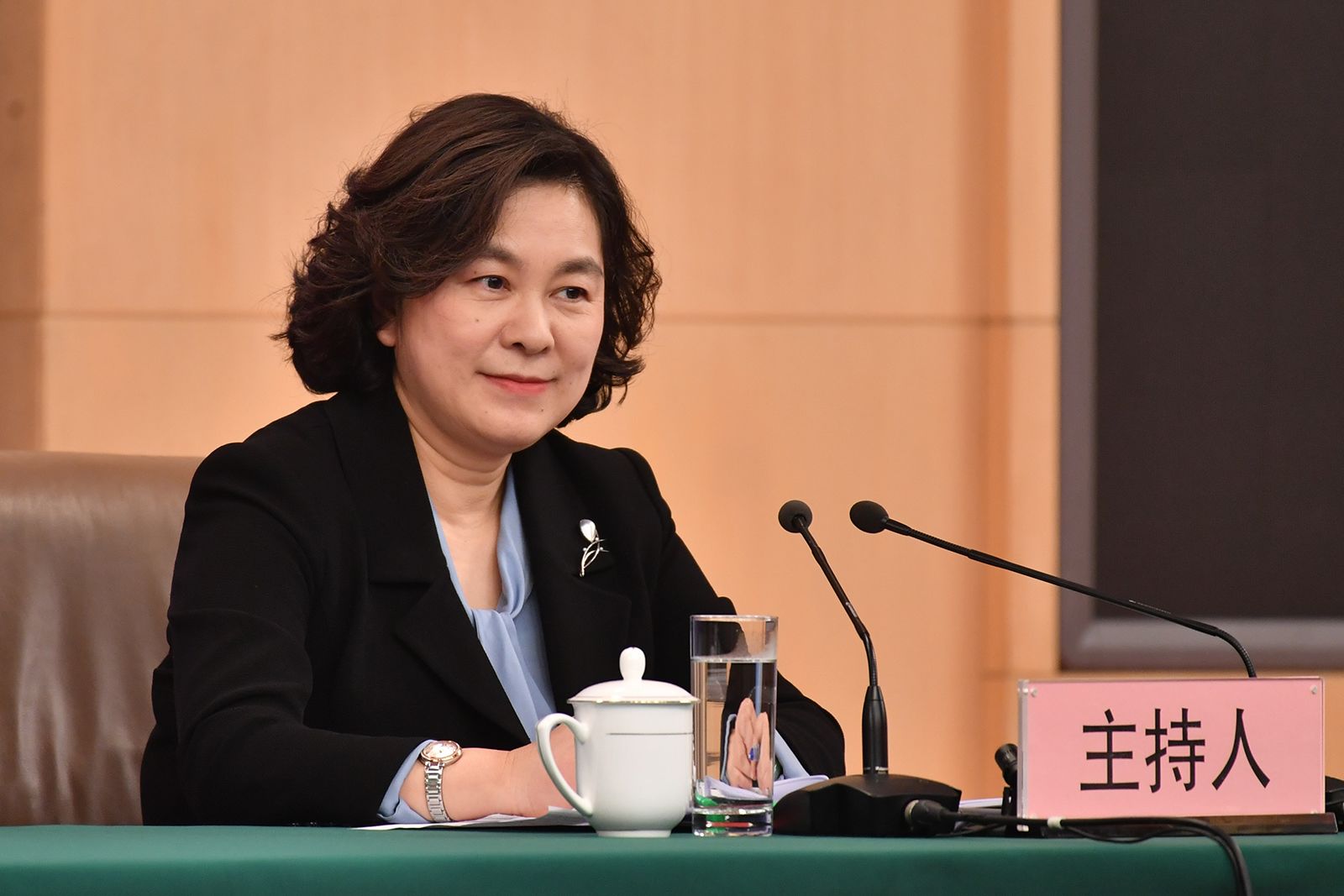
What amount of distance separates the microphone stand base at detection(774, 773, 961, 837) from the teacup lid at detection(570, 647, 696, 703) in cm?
10

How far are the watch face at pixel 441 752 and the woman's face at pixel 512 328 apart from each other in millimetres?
587

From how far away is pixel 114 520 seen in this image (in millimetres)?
1927

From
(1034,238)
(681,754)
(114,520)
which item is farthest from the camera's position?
(1034,238)

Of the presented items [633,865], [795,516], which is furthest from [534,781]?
[795,516]

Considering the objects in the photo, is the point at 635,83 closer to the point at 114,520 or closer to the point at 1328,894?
the point at 114,520

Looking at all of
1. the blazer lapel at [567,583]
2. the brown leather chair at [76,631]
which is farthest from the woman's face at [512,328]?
the brown leather chair at [76,631]

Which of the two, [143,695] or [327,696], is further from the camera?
[143,695]

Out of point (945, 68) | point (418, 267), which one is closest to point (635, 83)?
point (945, 68)

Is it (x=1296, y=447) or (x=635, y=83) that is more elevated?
(x=635, y=83)

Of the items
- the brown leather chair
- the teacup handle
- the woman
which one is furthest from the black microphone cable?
the brown leather chair

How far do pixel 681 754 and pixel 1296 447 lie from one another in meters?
2.32

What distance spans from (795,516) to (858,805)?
387 mm

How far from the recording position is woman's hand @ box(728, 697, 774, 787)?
3.63 ft

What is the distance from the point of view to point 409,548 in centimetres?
167
